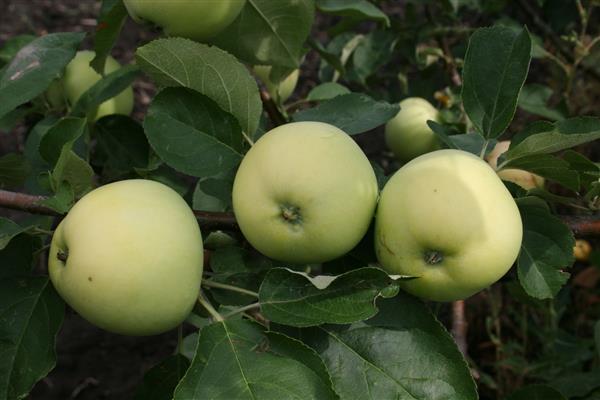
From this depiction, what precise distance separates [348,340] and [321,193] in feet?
0.69

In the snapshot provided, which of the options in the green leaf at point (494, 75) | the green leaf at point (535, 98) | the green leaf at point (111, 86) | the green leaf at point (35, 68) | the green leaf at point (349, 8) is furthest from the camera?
the green leaf at point (535, 98)

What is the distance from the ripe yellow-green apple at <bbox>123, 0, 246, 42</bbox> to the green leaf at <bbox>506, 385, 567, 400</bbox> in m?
0.79

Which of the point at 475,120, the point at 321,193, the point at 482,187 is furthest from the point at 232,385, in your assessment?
the point at 475,120

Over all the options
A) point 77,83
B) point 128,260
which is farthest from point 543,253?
point 77,83

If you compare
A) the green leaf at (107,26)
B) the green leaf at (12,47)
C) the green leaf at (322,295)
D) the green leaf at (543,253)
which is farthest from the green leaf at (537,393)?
the green leaf at (12,47)

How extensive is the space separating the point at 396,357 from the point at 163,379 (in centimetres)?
42

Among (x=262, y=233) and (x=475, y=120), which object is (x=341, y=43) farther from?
(x=262, y=233)

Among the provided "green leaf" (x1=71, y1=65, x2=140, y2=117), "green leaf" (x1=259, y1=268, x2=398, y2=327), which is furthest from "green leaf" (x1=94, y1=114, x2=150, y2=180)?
"green leaf" (x1=259, y1=268, x2=398, y2=327)

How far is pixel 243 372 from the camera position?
2.82 feet

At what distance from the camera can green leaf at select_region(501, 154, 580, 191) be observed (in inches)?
38.9

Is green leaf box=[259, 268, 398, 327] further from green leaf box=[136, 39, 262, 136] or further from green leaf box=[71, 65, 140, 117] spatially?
green leaf box=[71, 65, 140, 117]

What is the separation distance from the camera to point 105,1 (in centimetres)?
129

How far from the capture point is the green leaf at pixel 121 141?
4.87ft

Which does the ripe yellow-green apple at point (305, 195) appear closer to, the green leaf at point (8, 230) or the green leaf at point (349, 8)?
the green leaf at point (8, 230)
